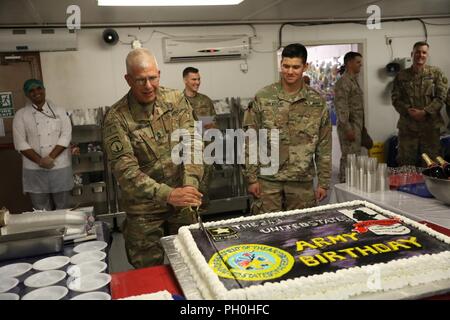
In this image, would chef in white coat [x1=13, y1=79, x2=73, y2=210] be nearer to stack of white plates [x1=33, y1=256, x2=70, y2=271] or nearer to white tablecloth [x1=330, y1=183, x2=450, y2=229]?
stack of white plates [x1=33, y1=256, x2=70, y2=271]

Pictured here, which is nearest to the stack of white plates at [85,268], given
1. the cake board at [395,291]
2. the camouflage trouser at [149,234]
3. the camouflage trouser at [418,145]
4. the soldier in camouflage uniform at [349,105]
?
the cake board at [395,291]

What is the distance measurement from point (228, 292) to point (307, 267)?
28 cm

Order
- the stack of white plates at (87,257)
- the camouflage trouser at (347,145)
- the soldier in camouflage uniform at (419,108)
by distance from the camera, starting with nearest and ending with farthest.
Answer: the stack of white plates at (87,257) < the soldier in camouflage uniform at (419,108) < the camouflage trouser at (347,145)

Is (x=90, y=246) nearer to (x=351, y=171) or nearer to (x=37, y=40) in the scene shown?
(x=351, y=171)

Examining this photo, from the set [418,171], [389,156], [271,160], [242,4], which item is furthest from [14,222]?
[389,156]

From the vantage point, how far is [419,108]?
4867mm

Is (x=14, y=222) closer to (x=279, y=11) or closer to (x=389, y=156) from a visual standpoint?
(x=279, y=11)

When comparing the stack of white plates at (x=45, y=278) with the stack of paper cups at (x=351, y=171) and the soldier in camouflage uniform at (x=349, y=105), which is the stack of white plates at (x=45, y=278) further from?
the soldier in camouflage uniform at (x=349, y=105)

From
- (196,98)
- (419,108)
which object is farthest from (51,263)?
(419,108)

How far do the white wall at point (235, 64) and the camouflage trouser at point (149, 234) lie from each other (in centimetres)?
303

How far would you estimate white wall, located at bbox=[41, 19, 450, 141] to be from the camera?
470 cm

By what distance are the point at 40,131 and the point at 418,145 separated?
4.28 m

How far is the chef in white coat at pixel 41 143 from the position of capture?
380cm

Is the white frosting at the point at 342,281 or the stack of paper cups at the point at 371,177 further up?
the stack of paper cups at the point at 371,177
